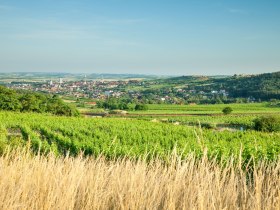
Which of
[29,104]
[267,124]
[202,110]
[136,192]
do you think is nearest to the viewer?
[136,192]

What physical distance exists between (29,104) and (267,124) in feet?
121

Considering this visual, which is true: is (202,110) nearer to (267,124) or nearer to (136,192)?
(267,124)

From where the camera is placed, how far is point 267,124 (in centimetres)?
5144

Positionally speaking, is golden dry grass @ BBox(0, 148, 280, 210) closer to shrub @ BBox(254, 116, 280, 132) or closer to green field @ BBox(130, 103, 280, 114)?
shrub @ BBox(254, 116, 280, 132)

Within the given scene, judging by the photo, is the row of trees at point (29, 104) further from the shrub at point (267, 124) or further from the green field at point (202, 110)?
the shrub at point (267, 124)

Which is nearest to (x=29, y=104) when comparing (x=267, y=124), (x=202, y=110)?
(x=202, y=110)

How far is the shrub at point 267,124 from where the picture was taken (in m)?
51.3

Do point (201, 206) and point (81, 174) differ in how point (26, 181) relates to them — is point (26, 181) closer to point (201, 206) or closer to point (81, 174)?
point (81, 174)

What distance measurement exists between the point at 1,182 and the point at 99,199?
87 cm

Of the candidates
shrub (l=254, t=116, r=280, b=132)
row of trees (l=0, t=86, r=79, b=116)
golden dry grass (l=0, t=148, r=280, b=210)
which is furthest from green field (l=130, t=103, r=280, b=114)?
golden dry grass (l=0, t=148, r=280, b=210)

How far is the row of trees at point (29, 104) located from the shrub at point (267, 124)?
101 feet

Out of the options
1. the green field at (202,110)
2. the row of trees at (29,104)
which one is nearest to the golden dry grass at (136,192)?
the row of trees at (29,104)

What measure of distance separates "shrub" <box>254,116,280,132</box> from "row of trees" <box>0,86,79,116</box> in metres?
30.8

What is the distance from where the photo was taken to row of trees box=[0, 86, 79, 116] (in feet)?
201
